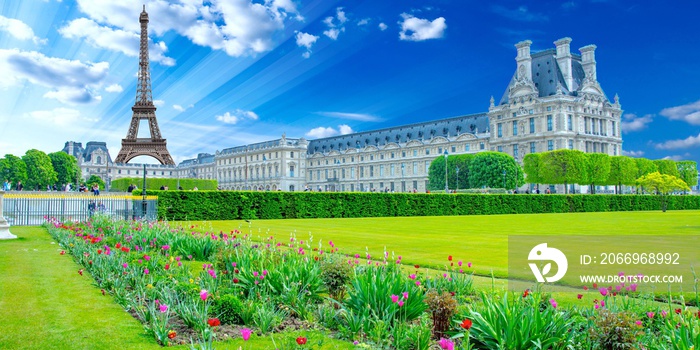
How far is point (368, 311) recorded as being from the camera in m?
4.71

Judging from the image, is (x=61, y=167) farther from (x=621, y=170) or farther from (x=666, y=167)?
(x=666, y=167)

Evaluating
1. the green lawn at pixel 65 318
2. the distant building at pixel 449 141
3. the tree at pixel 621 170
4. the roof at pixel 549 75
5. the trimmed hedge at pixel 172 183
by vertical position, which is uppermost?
the roof at pixel 549 75

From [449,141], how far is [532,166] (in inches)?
806

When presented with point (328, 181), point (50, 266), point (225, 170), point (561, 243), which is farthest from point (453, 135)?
point (50, 266)

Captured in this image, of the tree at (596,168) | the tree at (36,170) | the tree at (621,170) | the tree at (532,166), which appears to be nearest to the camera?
the tree at (596,168)

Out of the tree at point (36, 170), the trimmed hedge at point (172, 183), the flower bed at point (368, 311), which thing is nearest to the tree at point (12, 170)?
the tree at point (36, 170)

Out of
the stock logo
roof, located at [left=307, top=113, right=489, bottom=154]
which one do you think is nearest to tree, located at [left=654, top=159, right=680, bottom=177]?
roof, located at [left=307, top=113, right=489, bottom=154]

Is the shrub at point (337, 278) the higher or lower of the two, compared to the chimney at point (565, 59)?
lower

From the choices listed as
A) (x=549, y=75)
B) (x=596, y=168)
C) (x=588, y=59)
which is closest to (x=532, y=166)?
(x=596, y=168)

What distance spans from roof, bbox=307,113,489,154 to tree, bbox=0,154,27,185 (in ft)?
181

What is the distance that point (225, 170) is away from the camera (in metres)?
127

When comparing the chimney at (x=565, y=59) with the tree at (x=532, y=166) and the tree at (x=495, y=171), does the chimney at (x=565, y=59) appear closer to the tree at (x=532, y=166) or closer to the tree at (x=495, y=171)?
the tree at (x=532, y=166)

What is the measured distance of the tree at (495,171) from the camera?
64000 millimetres

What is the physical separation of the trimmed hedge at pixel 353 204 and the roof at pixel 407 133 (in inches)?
1515
